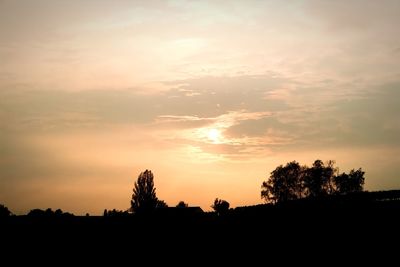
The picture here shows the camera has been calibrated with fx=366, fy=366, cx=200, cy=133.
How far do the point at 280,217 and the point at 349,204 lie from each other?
2.00 metres

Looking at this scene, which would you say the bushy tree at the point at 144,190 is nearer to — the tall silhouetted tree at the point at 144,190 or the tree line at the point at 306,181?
the tall silhouetted tree at the point at 144,190

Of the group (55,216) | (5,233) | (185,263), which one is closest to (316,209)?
(185,263)

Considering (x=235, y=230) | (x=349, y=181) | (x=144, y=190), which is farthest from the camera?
(x=349, y=181)

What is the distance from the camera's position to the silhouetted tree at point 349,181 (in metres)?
102

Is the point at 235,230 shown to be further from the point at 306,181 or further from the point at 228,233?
the point at 306,181

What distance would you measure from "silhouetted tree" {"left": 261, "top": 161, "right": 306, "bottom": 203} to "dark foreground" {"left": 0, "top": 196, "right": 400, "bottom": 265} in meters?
95.3

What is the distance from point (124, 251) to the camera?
12016 mm

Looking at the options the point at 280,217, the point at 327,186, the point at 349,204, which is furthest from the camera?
the point at 327,186

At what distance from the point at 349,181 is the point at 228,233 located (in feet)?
330

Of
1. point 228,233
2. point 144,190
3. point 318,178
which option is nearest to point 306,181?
point 318,178

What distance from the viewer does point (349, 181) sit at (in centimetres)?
10256

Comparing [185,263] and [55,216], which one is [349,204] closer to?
[185,263]

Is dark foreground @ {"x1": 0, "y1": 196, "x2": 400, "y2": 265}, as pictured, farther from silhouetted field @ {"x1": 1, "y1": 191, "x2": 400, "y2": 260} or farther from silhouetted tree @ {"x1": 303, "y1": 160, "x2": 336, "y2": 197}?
silhouetted tree @ {"x1": 303, "y1": 160, "x2": 336, "y2": 197}

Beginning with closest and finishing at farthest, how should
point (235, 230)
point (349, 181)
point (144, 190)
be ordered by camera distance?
point (235, 230), point (144, 190), point (349, 181)
